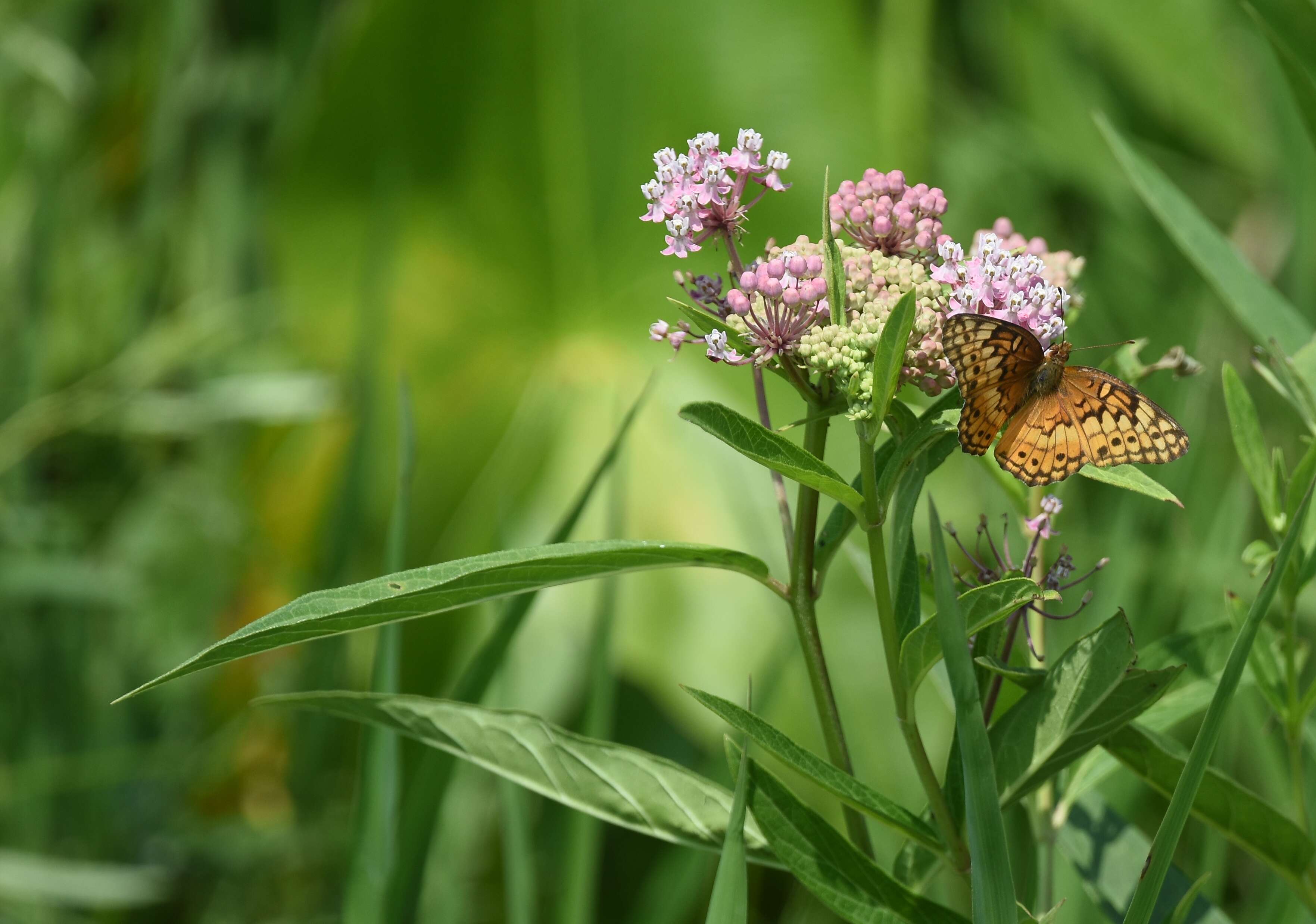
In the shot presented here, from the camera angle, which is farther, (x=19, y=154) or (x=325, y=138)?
(x=19, y=154)

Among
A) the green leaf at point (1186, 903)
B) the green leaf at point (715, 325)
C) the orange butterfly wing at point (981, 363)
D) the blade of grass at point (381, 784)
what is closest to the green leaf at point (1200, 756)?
the green leaf at point (1186, 903)

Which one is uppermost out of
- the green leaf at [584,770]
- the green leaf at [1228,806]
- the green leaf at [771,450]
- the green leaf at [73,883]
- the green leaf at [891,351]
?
the green leaf at [891,351]

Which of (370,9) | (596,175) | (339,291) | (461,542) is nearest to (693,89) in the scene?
(596,175)

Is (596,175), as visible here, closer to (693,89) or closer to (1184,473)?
(693,89)

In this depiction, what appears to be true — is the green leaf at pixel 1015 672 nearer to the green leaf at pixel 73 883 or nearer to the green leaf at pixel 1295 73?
the green leaf at pixel 1295 73

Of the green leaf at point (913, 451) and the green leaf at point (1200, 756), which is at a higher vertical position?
the green leaf at point (913, 451)

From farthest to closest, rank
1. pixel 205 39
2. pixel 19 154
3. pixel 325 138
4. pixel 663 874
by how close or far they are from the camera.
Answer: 1. pixel 205 39
2. pixel 19 154
3. pixel 325 138
4. pixel 663 874
